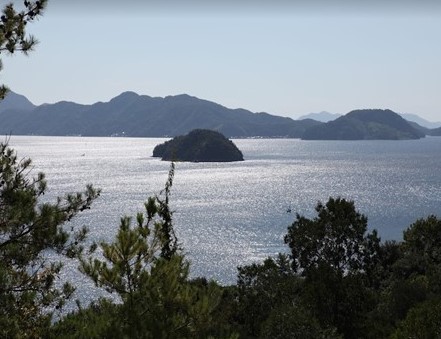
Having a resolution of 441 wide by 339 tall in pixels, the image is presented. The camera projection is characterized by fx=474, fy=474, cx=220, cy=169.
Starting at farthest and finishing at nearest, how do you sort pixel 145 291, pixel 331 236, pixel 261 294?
pixel 331 236 → pixel 261 294 → pixel 145 291

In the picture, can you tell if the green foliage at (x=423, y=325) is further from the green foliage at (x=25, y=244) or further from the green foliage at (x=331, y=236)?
the green foliage at (x=331, y=236)

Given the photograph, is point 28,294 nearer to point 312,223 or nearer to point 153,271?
point 153,271

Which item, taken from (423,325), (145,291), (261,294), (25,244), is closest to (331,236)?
(261,294)

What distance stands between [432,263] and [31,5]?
192ft

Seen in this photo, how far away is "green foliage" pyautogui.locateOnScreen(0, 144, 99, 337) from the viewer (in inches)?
564

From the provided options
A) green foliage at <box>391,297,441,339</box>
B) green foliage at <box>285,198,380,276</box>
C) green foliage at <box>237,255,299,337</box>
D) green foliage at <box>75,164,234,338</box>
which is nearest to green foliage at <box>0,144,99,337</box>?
green foliage at <box>75,164,234,338</box>

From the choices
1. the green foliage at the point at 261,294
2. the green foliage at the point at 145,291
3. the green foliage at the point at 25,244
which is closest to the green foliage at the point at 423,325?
the green foliage at the point at 261,294

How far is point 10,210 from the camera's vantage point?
46.5 ft

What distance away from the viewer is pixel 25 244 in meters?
16.0

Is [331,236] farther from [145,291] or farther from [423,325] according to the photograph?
[145,291]

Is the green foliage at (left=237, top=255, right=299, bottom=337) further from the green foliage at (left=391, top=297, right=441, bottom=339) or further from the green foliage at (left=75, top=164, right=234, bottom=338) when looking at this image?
the green foliage at (left=75, top=164, right=234, bottom=338)

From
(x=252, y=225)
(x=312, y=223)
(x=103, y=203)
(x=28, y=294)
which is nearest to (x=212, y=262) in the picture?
(x=252, y=225)

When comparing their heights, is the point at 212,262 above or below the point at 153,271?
below

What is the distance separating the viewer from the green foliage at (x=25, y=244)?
47.0 ft
